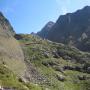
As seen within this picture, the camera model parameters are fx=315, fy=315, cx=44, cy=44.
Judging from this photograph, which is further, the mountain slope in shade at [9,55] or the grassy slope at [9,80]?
the mountain slope in shade at [9,55]

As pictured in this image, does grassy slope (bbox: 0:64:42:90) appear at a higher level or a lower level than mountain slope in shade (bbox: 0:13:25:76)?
lower

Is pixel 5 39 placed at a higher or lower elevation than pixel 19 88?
higher

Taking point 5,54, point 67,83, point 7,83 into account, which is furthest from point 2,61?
point 67,83

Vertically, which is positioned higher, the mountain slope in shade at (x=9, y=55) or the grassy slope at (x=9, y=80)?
the mountain slope in shade at (x=9, y=55)

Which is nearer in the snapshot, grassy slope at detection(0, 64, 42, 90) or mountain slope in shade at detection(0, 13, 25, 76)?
grassy slope at detection(0, 64, 42, 90)

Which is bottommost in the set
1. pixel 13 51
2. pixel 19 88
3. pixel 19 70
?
→ pixel 19 88

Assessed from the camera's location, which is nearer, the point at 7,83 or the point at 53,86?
the point at 7,83

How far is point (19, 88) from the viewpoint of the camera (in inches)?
3629

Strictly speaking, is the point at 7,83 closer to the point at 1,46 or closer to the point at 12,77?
the point at 12,77

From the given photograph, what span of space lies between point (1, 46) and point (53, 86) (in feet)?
173

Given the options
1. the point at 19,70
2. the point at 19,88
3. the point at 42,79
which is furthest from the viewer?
the point at 42,79

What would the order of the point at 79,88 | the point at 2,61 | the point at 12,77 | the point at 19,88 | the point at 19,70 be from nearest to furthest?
the point at 19,88
the point at 12,77
the point at 2,61
the point at 19,70
the point at 79,88

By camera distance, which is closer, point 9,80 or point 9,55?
point 9,80

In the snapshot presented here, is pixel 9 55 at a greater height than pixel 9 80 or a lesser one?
greater
